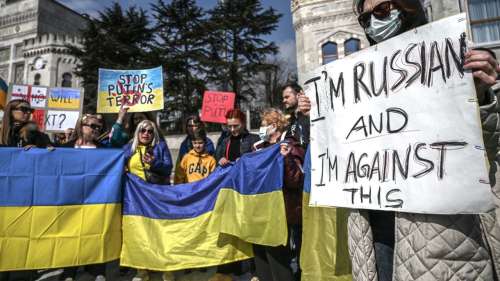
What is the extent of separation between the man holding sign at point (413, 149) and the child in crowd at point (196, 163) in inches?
106

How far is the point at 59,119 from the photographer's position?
7.30 metres

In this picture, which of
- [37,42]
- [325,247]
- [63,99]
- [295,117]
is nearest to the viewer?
[325,247]

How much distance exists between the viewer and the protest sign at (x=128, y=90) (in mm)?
5672

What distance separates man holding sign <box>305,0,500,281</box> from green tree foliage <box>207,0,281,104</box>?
75.3 ft

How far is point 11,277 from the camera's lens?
396 cm

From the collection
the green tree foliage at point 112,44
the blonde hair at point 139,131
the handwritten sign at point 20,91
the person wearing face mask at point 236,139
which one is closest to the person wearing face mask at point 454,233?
the person wearing face mask at point 236,139

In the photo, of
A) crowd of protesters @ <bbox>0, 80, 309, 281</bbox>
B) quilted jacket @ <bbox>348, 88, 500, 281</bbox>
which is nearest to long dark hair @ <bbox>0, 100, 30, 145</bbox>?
crowd of protesters @ <bbox>0, 80, 309, 281</bbox>

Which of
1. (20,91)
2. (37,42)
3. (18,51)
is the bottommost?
(20,91)

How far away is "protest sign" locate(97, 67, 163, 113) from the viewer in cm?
567

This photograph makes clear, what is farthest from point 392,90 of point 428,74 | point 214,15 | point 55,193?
point 214,15

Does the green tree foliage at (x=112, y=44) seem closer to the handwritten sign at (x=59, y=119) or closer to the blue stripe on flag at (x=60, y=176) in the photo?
the handwritten sign at (x=59, y=119)

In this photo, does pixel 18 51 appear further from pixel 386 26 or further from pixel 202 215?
pixel 386 26

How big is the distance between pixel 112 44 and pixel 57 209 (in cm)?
2638

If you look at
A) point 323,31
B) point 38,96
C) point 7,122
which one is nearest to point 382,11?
point 7,122
